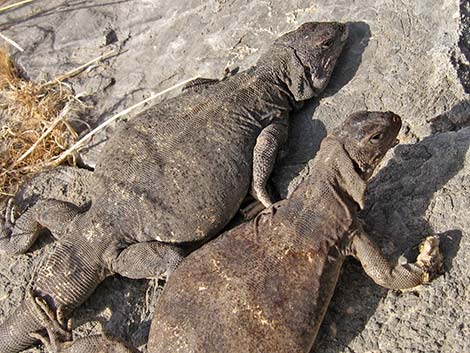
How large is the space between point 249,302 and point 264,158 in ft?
4.29

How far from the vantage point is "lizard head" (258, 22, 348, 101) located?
16.8ft

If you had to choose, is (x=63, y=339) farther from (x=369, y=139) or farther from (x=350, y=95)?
(x=350, y=95)

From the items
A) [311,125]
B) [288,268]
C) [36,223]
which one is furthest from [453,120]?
[36,223]

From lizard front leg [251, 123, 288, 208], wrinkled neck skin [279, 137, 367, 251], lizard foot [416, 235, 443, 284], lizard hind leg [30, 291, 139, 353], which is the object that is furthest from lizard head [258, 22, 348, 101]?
lizard hind leg [30, 291, 139, 353]

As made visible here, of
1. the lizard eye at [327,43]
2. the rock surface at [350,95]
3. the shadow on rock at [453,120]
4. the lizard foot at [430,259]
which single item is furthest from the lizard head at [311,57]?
the lizard foot at [430,259]

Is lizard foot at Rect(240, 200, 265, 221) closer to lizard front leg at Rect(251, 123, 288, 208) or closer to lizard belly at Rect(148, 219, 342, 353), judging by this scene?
lizard front leg at Rect(251, 123, 288, 208)

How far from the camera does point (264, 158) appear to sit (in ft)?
15.6

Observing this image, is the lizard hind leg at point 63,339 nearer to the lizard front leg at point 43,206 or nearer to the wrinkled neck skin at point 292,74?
the lizard front leg at point 43,206

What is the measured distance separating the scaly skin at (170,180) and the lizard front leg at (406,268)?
3.29 ft

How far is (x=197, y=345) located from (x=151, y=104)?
261 centimetres

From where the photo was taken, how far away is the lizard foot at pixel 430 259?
382 centimetres

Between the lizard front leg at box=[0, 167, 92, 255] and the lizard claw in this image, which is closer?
the lizard front leg at box=[0, 167, 92, 255]

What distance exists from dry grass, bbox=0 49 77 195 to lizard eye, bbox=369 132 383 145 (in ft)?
9.22

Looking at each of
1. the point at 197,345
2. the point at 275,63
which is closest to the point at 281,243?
the point at 197,345
